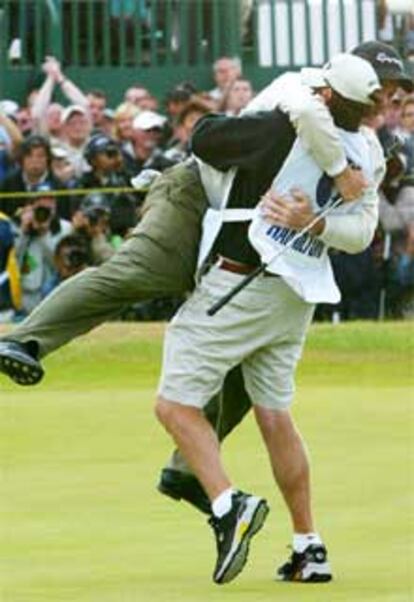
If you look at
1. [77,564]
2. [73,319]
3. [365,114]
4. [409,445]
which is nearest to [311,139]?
[365,114]

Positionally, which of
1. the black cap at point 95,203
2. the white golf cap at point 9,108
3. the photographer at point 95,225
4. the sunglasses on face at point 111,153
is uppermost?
the white golf cap at point 9,108

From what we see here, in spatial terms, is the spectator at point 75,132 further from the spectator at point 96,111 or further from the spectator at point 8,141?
the spectator at point 8,141

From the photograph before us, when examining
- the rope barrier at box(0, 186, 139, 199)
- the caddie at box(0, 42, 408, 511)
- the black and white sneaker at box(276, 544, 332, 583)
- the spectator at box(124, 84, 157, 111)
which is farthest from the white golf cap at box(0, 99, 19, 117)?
the black and white sneaker at box(276, 544, 332, 583)

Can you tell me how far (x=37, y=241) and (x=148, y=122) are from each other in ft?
4.58

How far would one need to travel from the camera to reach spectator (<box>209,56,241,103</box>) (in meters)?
23.7

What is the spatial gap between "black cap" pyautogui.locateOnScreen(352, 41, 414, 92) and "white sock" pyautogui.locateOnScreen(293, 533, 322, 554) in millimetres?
1623

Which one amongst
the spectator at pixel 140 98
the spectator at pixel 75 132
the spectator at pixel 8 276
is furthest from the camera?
the spectator at pixel 140 98

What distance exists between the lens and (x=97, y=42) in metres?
24.7

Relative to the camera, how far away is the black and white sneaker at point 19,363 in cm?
959

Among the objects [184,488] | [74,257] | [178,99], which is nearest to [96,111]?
[178,99]

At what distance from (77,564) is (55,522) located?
1.23 m

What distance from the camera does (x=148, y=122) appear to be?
23312mm

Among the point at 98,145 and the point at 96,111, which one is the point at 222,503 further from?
the point at 96,111

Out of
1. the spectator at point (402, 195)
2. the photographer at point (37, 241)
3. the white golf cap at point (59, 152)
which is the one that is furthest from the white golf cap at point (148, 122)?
the spectator at point (402, 195)
